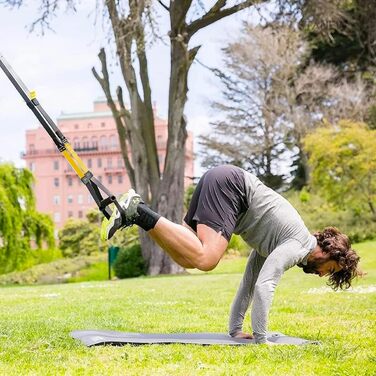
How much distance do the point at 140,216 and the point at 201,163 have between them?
38.5 meters

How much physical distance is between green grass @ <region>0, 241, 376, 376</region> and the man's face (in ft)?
1.48

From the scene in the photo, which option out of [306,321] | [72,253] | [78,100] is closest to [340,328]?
[306,321]

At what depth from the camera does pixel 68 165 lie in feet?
→ 271

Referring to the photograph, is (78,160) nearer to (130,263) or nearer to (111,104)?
(111,104)

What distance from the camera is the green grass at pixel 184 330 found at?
3639 millimetres

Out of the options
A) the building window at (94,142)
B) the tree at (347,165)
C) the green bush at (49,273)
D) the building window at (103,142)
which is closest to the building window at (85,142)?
the building window at (94,142)

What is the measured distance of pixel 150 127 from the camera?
63.8 ft

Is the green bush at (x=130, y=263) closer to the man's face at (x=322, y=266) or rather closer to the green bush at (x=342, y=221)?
the green bush at (x=342, y=221)

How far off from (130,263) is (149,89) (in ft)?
16.5

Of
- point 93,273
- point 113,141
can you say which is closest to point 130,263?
point 93,273

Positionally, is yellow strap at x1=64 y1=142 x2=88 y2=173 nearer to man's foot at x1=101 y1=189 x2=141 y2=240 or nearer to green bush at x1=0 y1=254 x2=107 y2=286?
man's foot at x1=101 y1=189 x2=141 y2=240

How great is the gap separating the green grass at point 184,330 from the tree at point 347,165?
15950 millimetres

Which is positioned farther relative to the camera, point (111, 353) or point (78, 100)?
point (78, 100)

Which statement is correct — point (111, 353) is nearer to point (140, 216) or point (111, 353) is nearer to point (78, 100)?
point (140, 216)
